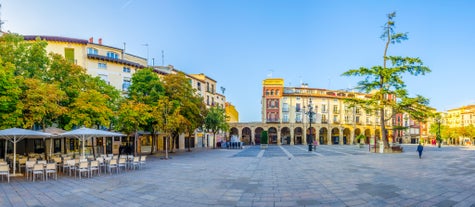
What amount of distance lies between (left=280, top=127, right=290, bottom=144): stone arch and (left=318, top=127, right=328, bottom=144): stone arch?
835cm

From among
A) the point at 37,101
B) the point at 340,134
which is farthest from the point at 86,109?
the point at 340,134

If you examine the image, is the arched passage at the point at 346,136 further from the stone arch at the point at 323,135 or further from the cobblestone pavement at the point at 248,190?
the cobblestone pavement at the point at 248,190

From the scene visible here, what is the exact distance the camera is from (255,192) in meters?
10.5

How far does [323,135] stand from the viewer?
74.5m

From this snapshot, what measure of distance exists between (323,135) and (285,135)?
1021 cm

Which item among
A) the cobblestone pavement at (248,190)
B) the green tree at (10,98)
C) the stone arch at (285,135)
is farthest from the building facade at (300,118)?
the cobblestone pavement at (248,190)

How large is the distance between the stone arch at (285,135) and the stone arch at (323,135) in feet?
27.4

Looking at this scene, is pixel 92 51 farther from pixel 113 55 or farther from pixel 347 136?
pixel 347 136

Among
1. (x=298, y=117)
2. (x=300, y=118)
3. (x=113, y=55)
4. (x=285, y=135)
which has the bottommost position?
(x=285, y=135)

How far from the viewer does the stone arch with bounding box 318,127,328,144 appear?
73688mm

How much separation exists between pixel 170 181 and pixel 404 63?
30703 millimetres

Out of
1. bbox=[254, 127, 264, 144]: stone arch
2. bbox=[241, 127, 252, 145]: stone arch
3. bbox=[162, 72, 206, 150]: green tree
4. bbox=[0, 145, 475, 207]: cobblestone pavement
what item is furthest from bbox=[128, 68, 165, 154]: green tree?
bbox=[241, 127, 252, 145]: stone arch

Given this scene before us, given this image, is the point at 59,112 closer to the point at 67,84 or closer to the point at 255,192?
the point at 67,84

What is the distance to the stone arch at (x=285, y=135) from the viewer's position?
72.3 metres
